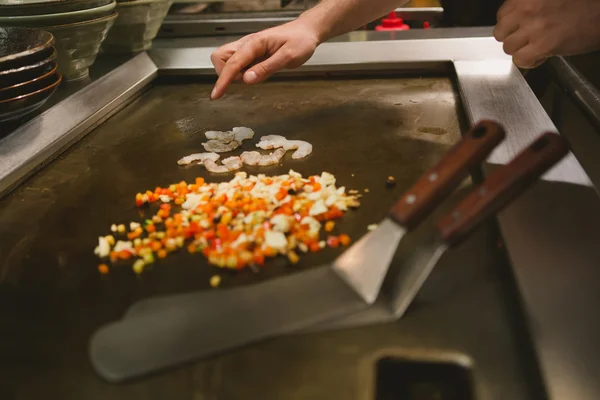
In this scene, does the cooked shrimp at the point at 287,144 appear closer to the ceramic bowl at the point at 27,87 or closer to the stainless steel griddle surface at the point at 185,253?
the stainless steel griddle surface at the point at 185,253

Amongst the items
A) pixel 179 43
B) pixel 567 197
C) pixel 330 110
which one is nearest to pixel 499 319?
pixel 567 197

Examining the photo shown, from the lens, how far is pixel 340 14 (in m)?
1.53

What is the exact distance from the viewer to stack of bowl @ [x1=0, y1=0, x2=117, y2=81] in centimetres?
139

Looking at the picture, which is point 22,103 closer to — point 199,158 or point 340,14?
point 199,158

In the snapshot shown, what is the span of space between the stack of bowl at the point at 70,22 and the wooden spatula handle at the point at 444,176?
1138 mm

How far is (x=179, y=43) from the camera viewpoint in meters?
1.97

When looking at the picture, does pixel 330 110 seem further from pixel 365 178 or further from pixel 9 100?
pixel 9 100

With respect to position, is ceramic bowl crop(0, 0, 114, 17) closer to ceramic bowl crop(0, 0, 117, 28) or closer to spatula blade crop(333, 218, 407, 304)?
ceramic bowl crop(0, 0, 117, 28)

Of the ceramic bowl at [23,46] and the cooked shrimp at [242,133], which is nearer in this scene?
the ceramic bowl at [23,46]

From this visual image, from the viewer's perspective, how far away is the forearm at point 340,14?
1513 mm

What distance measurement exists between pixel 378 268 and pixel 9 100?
35.1 inches

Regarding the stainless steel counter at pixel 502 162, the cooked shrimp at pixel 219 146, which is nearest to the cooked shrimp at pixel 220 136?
the cooked shrimp at pixel 219 146

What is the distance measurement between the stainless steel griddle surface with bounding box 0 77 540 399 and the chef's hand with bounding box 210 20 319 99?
0.44 feet

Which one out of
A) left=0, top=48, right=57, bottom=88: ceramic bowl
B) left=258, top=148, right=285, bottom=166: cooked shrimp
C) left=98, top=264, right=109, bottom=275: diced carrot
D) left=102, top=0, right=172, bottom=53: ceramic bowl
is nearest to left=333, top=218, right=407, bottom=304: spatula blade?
left=98, top=264, right=109, bottom=275: diced carrot
